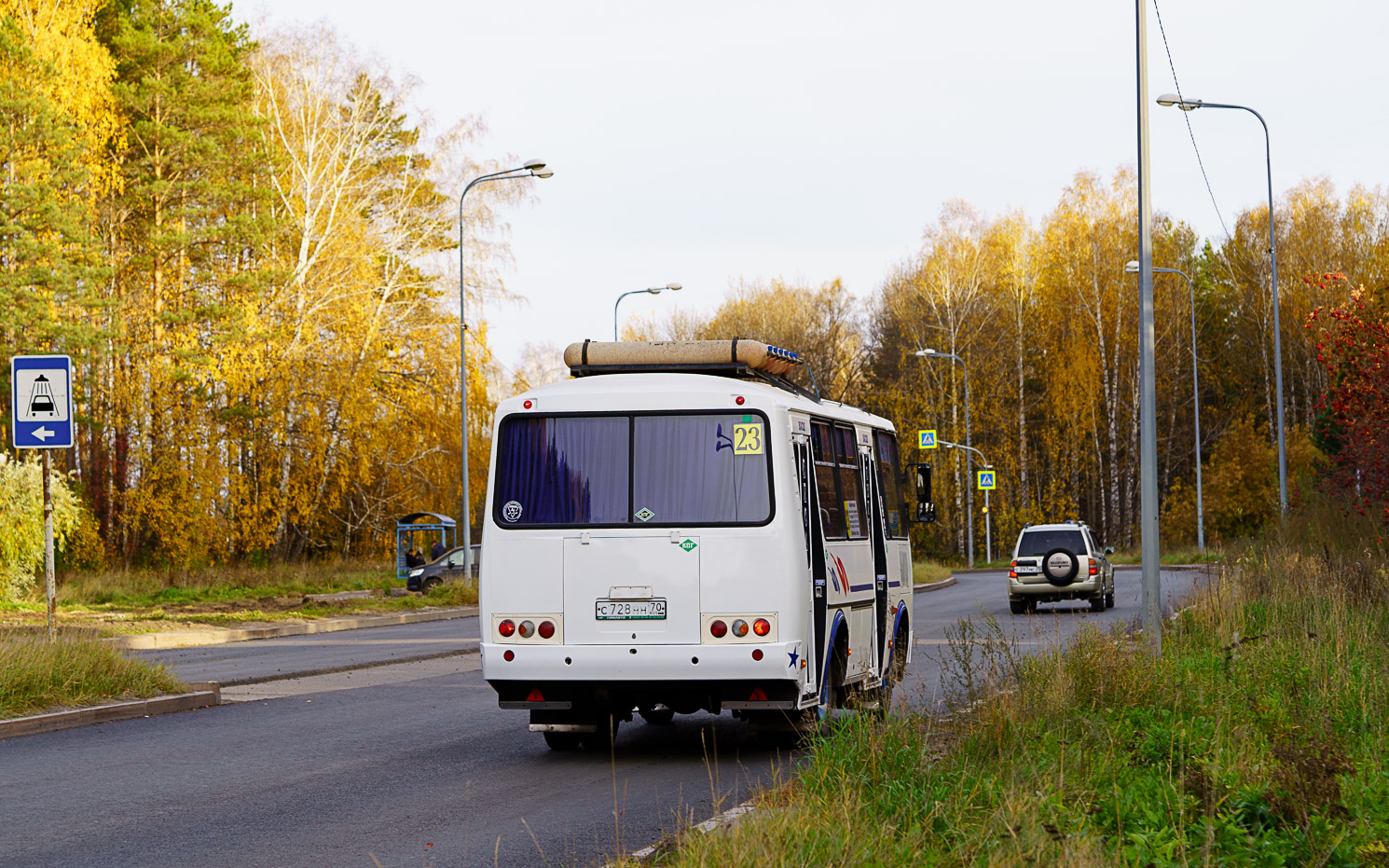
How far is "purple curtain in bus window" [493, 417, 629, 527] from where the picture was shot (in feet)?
36.4

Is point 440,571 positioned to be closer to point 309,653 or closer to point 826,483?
point 309,653

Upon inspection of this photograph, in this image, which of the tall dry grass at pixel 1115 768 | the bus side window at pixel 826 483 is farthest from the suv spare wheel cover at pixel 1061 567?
the bus side window at pixel 826 483

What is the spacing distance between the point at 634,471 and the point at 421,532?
38454 mm

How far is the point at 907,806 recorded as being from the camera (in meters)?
6.79

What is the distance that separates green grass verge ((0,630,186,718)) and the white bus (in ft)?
16.8

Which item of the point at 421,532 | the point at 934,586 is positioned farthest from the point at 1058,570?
the point at 421,532

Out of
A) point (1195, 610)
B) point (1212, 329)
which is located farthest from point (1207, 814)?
point (1212, 329)

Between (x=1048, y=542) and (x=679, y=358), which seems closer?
(x=679, y=358)

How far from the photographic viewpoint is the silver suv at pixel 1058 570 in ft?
96.2

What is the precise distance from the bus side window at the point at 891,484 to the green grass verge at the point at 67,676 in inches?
293

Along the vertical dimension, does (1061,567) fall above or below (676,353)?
below

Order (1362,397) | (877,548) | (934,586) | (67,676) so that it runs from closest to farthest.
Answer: (877,548) < (67,676) < (1362,397) < (934,586)

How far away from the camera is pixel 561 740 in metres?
11.9

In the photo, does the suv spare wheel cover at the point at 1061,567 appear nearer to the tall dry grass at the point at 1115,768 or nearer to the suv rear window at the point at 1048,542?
the suv rear window at the point at 1048,542
